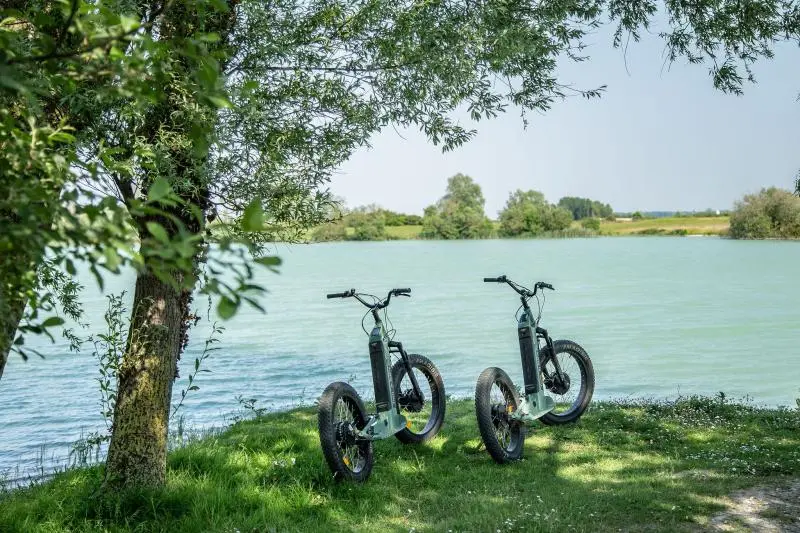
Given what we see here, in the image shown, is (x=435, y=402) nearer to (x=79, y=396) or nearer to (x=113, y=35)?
(x=113, y=35)

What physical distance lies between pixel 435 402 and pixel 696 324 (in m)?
25.5

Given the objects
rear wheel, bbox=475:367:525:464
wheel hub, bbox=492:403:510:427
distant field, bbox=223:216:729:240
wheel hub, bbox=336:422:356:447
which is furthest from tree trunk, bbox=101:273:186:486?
distant field, bbox=223:216:729:240

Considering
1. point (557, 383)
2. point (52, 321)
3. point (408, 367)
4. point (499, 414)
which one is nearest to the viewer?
point (52, 321)

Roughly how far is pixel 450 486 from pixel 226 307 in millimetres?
5238

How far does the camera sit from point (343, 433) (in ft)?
21.5

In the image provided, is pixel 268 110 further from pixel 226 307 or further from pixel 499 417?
pixel 226 307

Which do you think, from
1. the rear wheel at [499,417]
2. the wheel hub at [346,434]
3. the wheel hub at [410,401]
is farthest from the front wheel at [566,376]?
the wheel hub at [346,434]

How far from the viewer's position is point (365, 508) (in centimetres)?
606

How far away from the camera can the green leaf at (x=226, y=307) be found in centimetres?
191

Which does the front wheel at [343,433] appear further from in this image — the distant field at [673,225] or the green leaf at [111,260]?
the distant field at [673,225]

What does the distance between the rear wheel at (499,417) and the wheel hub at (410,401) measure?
0.74 metres

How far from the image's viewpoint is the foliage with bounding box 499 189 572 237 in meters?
123

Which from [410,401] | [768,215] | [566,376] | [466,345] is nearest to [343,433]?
[410,401]

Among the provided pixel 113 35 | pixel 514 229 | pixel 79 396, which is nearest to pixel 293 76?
pixel 113 35
